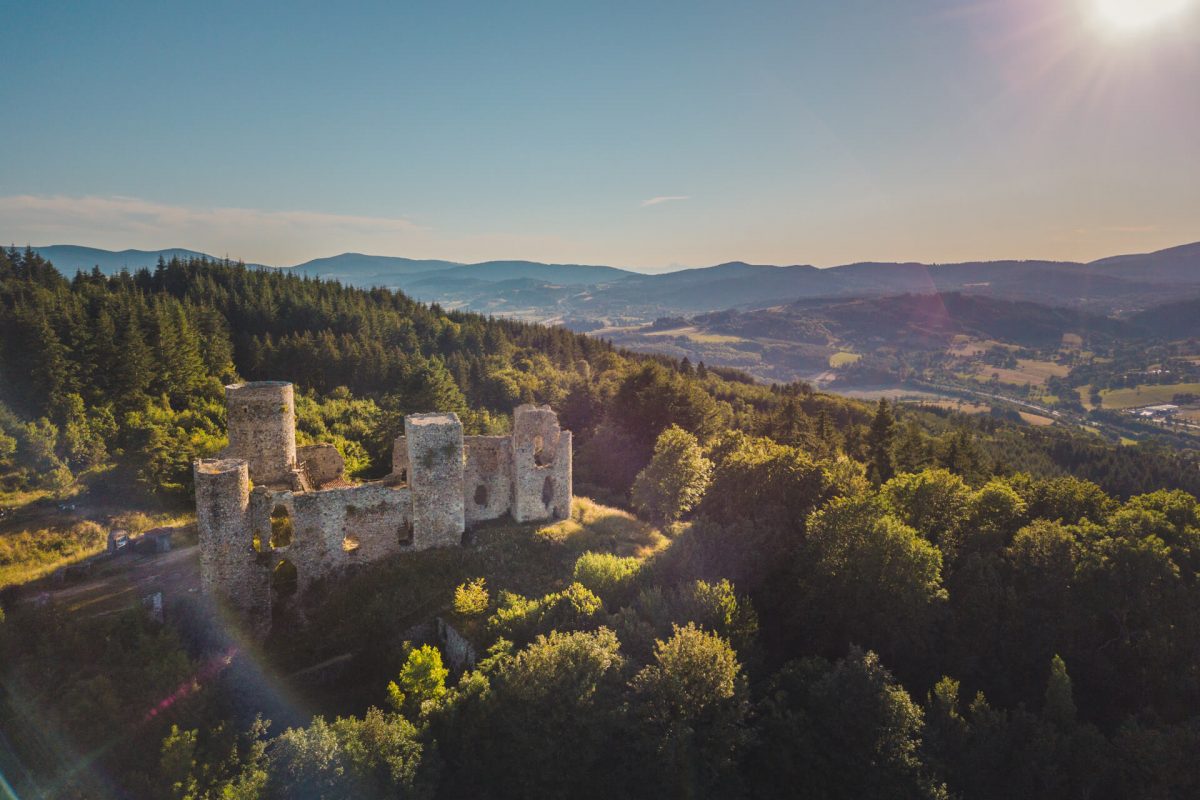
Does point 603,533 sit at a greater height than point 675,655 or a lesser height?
lesser

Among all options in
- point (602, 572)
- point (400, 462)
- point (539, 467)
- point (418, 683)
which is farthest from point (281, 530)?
point (602, 572)

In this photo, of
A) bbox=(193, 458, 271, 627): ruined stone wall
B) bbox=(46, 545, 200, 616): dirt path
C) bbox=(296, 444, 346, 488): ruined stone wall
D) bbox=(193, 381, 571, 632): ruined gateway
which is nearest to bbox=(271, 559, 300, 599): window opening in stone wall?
bbox=(193, 381, 571, 632): ruined gateway

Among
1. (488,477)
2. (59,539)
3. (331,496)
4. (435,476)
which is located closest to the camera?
(331,496)

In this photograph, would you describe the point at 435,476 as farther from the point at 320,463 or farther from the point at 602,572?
the point at 320,463

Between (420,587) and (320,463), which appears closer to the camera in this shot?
(420,587)

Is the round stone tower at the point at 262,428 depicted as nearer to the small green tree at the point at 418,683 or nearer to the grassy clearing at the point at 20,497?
the small green tree at the point at 418,683

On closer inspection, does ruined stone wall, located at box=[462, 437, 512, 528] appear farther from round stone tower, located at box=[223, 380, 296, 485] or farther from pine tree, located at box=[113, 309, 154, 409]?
pine tree, located at box=[113, 309, 154, 409]

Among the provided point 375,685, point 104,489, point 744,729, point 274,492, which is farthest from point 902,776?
point 104,489

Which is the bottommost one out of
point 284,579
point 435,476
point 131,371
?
point 284,579
